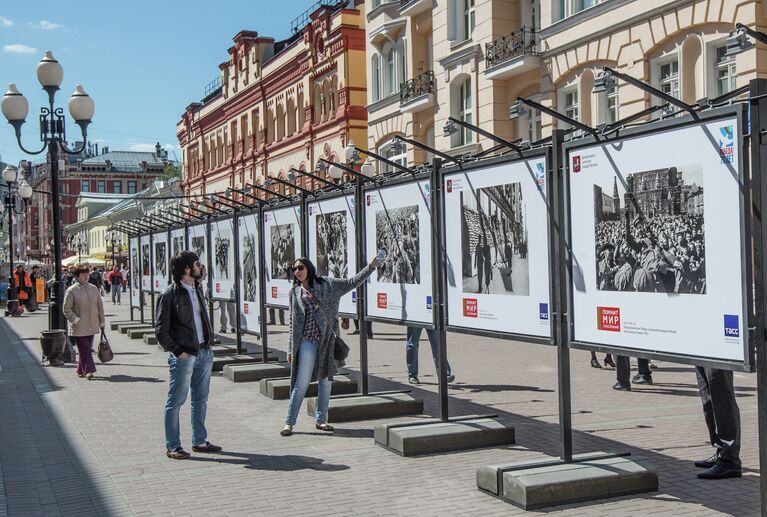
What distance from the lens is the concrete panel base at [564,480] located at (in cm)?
637

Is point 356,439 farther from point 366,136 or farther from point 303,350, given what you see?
point 366,136

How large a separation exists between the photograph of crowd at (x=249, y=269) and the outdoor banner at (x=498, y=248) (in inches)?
243

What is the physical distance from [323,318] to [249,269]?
5.21 metres

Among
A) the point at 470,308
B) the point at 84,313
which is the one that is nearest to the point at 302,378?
the point at 470,308

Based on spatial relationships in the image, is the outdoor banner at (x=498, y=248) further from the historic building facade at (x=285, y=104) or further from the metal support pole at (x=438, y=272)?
the historic building facade at (x=285, y=104)

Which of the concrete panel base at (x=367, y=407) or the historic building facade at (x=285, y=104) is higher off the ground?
the historic building facade at (x=285, y=104)

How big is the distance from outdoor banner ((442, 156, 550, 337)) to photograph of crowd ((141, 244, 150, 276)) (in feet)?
52.3

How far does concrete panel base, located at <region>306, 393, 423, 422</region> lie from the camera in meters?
9.94

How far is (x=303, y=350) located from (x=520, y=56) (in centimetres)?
1615

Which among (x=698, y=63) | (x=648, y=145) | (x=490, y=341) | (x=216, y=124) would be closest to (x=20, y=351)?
(x=490, y=341)

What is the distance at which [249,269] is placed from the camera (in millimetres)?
14305

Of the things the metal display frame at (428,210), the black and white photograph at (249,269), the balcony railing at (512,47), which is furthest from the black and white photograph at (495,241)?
the balcony railing at (512,47)

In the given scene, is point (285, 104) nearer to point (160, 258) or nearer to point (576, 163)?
point (160, 258)

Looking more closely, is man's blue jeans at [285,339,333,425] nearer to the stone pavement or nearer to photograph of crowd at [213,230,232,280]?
the stone pavement
